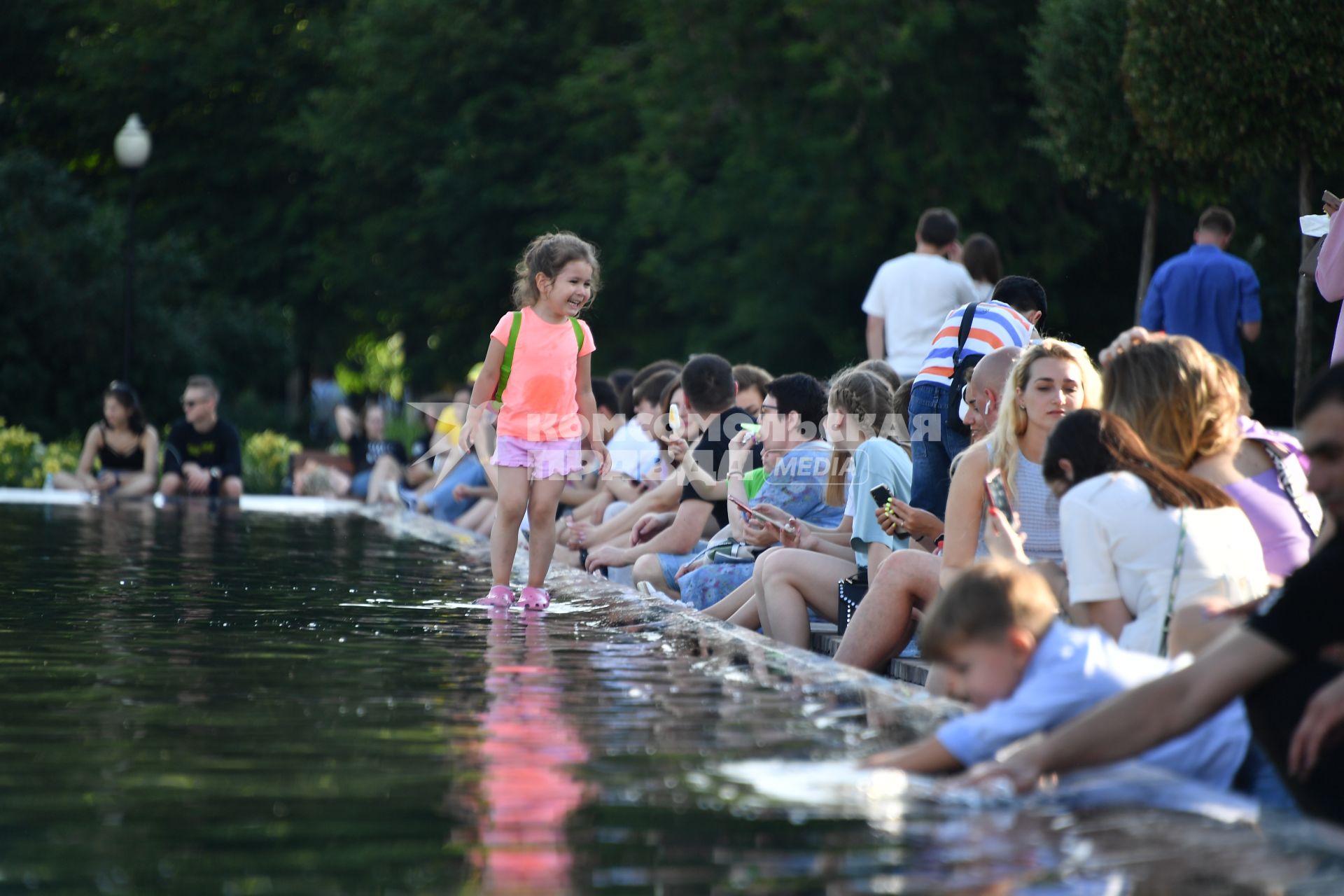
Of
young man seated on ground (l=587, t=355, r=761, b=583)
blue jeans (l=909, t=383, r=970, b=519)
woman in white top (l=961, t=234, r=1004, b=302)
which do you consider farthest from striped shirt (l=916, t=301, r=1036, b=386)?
woman in white top (l=961, t=234, r=1004, b=302)

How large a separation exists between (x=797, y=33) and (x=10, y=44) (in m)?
17.8

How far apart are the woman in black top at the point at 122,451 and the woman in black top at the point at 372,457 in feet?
7.69

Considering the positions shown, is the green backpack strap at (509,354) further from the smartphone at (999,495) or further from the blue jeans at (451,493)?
the blue jeans at (451,493)

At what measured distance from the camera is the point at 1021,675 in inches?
166

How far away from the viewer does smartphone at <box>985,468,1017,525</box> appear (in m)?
5.71

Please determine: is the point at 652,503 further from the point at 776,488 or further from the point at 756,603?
the point at 756,603

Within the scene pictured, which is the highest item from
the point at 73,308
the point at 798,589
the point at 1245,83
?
the point at 1245,83

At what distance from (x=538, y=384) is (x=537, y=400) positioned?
8 cm

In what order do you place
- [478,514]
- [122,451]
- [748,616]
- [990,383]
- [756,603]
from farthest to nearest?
[122,451] < [478,514] < [748,616] < [756,603] < [990,383]

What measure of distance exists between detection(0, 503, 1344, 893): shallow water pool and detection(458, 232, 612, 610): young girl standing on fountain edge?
1.23 meters

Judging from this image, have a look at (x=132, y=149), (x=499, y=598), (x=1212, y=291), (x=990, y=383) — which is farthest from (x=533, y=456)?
(x=132, y=149)

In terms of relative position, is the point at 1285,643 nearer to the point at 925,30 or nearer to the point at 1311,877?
the point at 1311,877

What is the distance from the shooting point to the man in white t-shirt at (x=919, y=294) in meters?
12.9

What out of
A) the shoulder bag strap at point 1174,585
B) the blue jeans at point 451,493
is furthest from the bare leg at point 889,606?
the blue jeans at point 451,493
